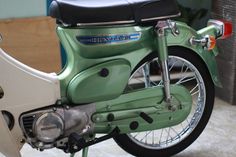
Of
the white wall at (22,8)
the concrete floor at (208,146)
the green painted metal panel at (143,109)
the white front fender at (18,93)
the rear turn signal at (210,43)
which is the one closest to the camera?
the white front fender at (18,93)

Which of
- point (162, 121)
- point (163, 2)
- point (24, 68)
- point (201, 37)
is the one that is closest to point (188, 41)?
point (201, 37)

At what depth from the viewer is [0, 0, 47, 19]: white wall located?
116 inches

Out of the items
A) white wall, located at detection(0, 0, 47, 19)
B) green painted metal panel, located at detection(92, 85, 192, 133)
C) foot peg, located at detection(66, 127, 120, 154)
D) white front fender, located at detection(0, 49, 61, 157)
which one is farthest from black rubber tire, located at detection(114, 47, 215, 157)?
white wall, located at detection(0, 0, 47, 19)

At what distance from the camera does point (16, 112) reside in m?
1.94

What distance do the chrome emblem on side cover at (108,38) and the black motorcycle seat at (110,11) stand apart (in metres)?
0.07

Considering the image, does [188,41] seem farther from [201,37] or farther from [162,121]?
[162,121]

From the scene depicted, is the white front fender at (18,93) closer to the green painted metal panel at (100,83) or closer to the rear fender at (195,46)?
the green painted metal panel at (100,83)

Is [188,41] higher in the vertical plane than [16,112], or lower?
higher

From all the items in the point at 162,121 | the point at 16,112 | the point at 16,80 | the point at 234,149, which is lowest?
the point at 234,149

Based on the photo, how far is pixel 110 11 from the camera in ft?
6.45

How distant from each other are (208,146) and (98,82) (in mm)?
826

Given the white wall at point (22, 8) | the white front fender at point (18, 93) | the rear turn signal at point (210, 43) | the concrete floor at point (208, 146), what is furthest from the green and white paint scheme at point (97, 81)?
the white wall at point (22, 8)

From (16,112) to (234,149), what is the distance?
1174mm

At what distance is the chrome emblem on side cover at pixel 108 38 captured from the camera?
6.54 feet
